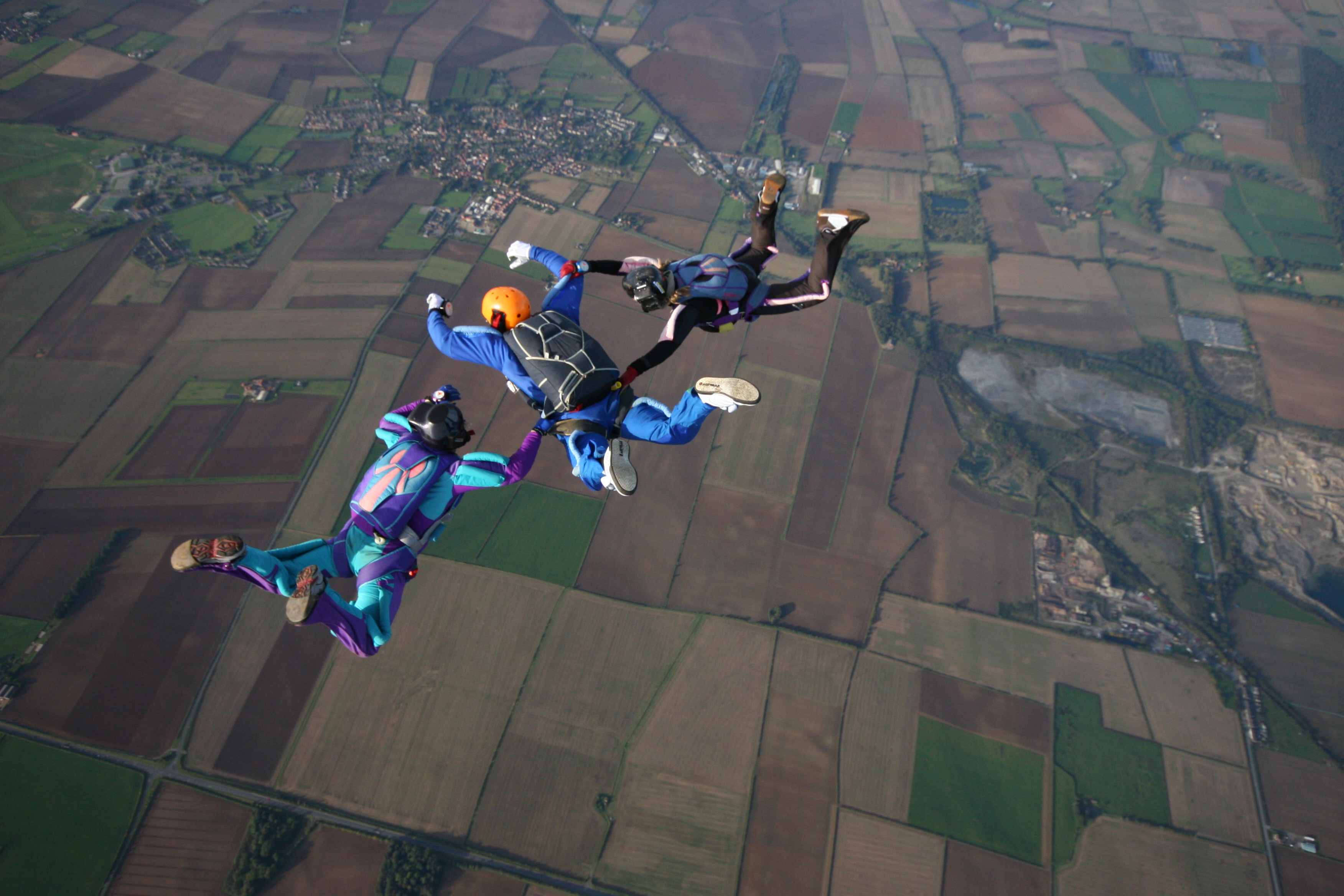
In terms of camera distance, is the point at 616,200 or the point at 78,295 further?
the point at 616,200

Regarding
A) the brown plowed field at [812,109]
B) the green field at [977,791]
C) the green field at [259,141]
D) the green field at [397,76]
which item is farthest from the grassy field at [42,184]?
the green field at [977,791]

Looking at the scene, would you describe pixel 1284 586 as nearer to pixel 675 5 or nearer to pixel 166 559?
pixel 166 559

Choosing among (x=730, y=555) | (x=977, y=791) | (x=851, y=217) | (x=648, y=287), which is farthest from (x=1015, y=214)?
(x=648, y=287)

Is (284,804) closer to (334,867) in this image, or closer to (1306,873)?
(334,867)

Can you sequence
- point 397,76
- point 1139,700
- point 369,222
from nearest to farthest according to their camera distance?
point 1139,700 < point 369,222 < point 397,76

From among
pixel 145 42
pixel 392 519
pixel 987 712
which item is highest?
pixel 392 519

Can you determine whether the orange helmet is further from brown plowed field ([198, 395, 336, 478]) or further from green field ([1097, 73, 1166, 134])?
green field ([1097, 73, 1166, 134])

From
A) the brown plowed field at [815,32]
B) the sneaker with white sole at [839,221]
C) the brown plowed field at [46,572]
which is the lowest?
the brown plowed field at [46,572]

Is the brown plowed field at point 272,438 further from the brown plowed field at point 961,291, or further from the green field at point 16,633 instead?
the brown plowed field at point 961,291
